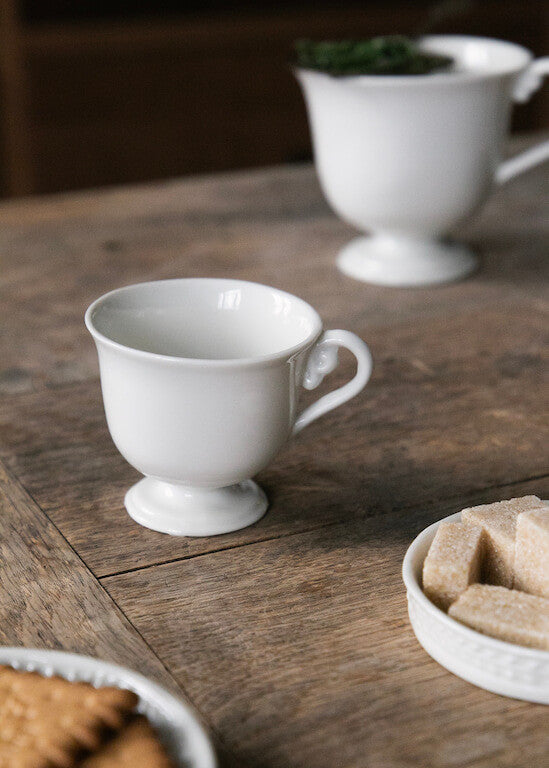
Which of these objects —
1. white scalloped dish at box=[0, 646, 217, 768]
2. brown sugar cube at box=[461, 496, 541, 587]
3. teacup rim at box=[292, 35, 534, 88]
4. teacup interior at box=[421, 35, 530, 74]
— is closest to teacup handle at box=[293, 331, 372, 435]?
brown sugar cube at box=[461, 496, 541, 587]

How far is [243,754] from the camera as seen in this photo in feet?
1.43

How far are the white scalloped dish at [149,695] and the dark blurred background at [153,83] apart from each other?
2.35m

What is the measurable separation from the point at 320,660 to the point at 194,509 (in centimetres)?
15

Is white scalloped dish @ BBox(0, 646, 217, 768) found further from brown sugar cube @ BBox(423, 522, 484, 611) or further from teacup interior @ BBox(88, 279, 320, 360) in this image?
teacup interior @ BBox(88, 279, 320, 360)

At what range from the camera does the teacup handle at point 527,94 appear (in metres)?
1.04

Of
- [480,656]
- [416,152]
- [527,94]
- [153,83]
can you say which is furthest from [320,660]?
[153,83]

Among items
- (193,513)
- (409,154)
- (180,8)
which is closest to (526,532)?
(193,513)

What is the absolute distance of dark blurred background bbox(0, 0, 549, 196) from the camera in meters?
2.57

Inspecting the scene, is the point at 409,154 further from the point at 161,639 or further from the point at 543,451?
the point at 161,639

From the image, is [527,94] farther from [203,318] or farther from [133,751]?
[133,751]

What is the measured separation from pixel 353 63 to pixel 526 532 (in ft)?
2.17

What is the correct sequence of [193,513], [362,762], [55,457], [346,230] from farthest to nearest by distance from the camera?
[346,230] → [55,457] → [193,513] → [362,762]

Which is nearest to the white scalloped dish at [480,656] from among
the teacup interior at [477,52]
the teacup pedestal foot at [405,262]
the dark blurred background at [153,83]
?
the teacup pedestal foot at [405,262]

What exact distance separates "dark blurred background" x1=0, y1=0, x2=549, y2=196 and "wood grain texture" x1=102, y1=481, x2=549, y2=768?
2.24 meters
